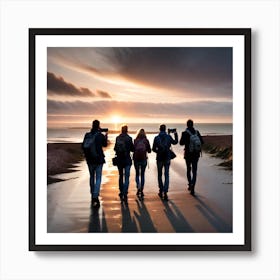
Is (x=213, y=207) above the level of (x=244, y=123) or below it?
below

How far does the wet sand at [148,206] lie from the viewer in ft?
10.6

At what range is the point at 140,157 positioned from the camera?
3.32 metres

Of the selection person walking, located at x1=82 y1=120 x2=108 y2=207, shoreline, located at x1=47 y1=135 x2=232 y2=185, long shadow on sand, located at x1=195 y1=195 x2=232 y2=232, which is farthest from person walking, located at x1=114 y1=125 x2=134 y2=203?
long shadow on sand, located at x1=195 y1=195 x2=232 y2=232

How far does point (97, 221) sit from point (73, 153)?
1.66 ft

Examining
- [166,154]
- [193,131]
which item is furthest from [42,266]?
[193,131]

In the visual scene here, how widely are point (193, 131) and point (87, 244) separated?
3.54 ft

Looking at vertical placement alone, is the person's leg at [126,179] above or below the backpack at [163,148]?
below

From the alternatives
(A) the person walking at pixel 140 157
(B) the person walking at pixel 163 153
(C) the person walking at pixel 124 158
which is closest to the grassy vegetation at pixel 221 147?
(B) the person walking at pixel 163 153

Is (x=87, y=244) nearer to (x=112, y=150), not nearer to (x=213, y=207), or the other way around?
(x=112, y=150)

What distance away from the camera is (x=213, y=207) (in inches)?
128

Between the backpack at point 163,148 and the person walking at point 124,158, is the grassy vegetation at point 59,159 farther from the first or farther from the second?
the backpack at point 163,148

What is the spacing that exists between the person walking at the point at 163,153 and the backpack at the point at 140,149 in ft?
0.25
